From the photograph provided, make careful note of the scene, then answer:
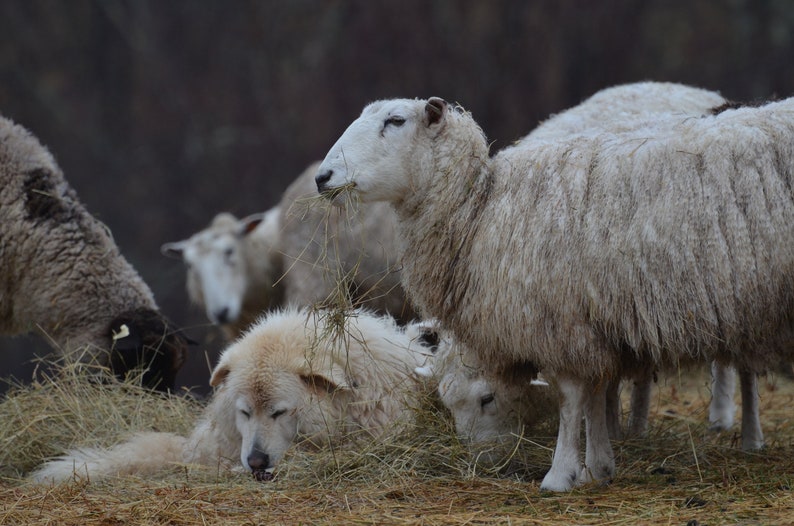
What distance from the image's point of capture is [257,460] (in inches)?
196

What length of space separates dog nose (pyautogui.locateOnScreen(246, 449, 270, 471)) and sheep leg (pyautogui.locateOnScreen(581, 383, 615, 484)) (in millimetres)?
1581

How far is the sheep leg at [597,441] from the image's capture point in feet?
14.5

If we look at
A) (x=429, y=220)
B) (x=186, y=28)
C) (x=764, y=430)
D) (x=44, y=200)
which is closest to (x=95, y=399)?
(x=44, y=200)

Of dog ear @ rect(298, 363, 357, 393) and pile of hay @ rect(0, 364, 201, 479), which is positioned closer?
dog ear @ rect(298, 363, 357, 393)

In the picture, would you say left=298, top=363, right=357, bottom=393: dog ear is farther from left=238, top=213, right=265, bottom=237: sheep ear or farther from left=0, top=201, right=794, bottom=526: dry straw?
left=238, top=213, right=265, bottom=237: sheep ear

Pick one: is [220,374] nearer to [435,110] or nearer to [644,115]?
[435,110]

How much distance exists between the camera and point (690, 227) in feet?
13.4

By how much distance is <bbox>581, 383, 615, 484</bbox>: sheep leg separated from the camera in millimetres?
4430

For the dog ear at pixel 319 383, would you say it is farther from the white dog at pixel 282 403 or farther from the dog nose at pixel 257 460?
the dog nose at pixel 257 460

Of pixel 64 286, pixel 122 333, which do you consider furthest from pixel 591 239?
pixel 64 286

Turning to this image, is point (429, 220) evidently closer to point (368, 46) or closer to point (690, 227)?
point (690, 227)

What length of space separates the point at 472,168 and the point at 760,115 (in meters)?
1.26

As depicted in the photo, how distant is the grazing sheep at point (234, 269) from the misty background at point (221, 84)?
12.8ft

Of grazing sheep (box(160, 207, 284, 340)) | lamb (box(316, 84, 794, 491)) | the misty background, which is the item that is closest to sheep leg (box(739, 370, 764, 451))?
lamb (box(316, 84, 794, 491))
